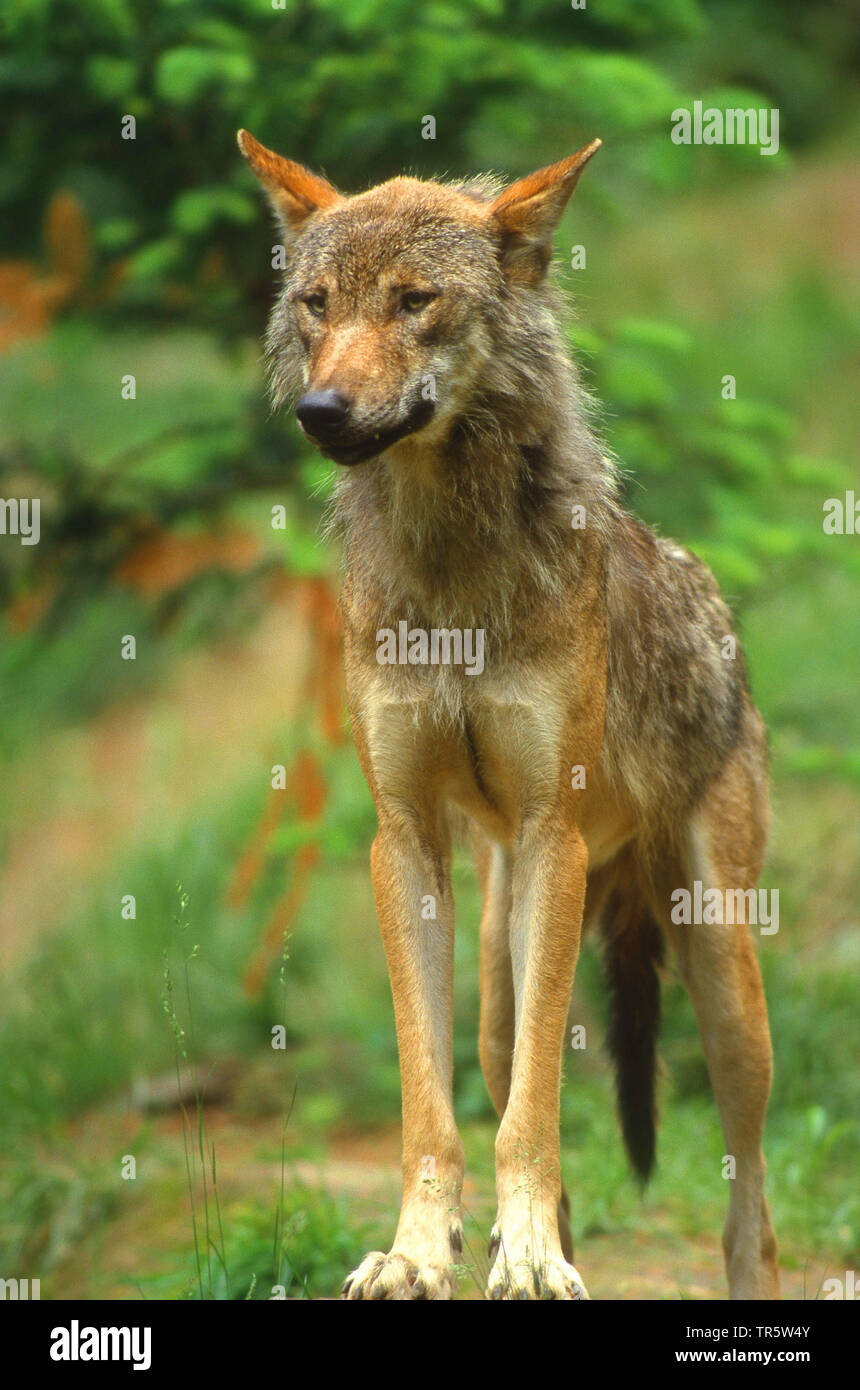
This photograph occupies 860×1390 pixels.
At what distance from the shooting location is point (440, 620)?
15.7 ft

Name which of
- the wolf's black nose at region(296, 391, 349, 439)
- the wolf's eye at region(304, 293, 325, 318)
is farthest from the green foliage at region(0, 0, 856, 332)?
the wolf's black nose at region(296, 391, 349, 439)

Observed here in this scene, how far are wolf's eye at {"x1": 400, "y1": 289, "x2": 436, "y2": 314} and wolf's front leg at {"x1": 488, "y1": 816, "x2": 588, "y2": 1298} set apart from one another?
5.15 feet

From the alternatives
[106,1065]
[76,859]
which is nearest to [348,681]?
[106,1065]

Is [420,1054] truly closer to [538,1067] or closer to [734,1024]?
[538,1067]

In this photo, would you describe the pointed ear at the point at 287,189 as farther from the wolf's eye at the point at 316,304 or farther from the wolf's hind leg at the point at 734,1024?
the wolf's hind leg at the point at 734,1024

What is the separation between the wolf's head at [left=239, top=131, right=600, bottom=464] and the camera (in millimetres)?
4281

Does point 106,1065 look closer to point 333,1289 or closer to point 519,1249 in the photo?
point 333,1289

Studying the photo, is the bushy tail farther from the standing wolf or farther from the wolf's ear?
the wolf's ear

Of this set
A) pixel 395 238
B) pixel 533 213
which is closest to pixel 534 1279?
pixel 395 238

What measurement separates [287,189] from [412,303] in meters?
0.84

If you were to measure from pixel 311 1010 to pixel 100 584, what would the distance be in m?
3.16

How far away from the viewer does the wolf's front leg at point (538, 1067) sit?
168 inches

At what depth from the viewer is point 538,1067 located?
15.0ft

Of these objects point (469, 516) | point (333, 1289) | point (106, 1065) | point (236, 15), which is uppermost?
point (236, 15)
